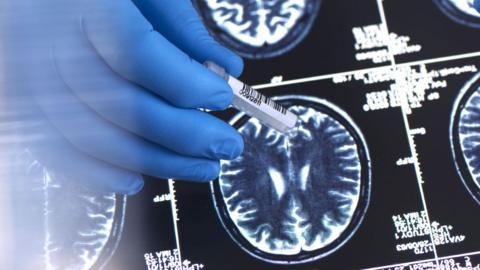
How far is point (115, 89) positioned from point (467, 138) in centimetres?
73

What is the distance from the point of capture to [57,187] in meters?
1.30

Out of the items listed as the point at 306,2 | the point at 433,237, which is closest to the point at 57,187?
the point at 306,2

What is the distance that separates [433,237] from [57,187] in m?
0.78

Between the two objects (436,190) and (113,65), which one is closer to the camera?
(113,65)

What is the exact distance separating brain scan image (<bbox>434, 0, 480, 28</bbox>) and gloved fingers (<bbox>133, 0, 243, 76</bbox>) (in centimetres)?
49

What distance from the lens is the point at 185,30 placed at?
1.19m

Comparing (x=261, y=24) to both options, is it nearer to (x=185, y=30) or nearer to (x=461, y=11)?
(x=185, y=30)

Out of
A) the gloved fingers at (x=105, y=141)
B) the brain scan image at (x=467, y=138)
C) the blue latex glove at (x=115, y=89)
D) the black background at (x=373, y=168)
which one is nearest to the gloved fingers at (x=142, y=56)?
the blue latex glove at (x=115, y=89)

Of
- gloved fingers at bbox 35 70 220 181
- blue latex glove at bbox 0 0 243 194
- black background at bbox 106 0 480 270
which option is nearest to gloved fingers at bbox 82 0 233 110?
blue latex glove at bbox 0 0 243 194

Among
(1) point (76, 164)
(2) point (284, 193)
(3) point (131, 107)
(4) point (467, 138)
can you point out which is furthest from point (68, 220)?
(4) point (467, 138)

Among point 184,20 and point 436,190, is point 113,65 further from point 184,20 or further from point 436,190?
point 436,190

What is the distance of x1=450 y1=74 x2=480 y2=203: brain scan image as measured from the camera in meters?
1.31

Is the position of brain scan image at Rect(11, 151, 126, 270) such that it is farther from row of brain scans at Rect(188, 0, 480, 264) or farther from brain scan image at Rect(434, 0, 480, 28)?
brain scan image at Rect(434, 0, 480, 28)

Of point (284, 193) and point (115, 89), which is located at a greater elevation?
point (115, 89)
